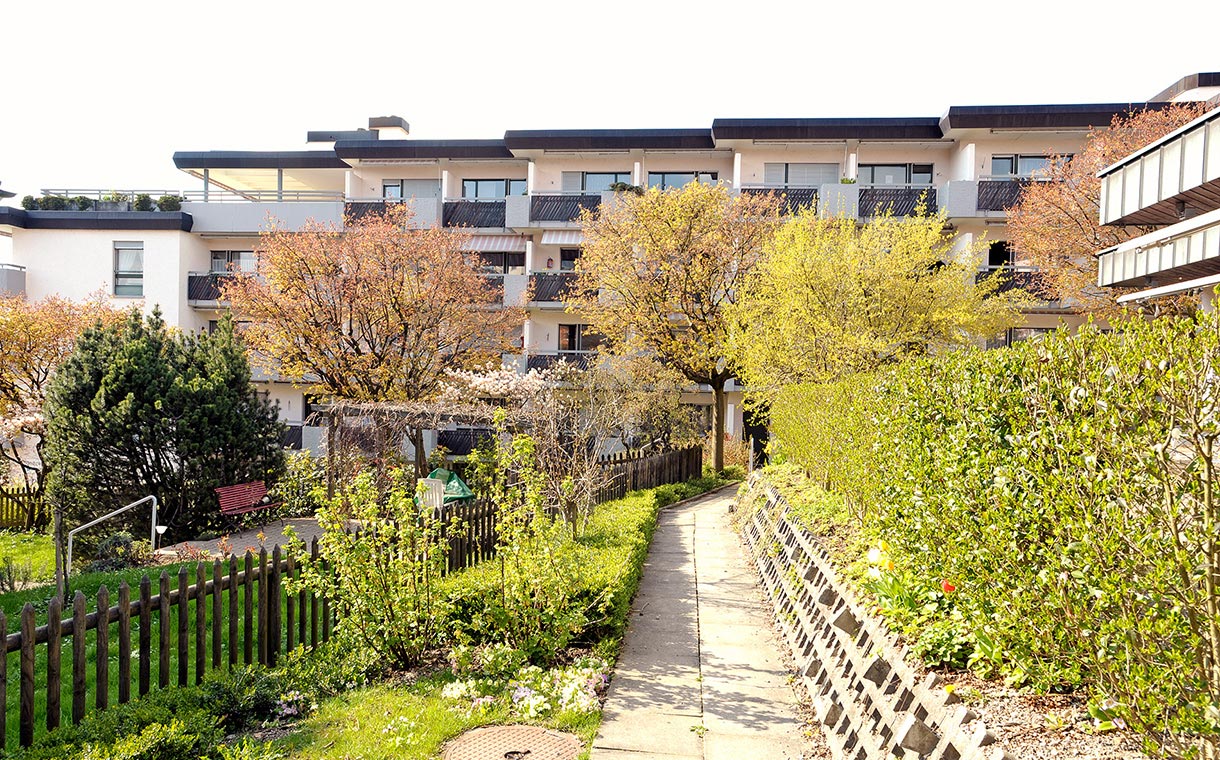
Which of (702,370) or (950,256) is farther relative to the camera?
(950,256)

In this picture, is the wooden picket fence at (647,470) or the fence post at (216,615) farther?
the wooden picket fence at (647,470)

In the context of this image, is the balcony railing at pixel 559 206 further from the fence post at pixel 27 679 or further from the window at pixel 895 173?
the fence post at pixel 27 679

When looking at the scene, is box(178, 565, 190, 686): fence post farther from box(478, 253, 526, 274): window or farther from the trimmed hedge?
box(478, 253, 526, 274): window

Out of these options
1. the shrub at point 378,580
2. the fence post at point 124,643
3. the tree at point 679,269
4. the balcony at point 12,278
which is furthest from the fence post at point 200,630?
the balcony at point 12,278

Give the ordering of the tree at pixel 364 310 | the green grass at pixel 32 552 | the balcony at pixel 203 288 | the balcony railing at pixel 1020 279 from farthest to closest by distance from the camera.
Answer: the balcony at pixel 203 288 < the balcony railing at pixel 1020 279 < the tree at pixel 364 310 < the green grass at pixel 32 552

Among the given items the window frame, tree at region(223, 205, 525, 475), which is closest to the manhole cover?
tree at region(223, 205, 525, 475)

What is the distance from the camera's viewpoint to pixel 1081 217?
2316cm

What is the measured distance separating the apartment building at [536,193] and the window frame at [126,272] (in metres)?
0.06

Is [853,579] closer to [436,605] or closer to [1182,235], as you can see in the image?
[436,605]

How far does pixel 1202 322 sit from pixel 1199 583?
3.69 ft

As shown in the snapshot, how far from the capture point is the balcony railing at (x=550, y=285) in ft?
100

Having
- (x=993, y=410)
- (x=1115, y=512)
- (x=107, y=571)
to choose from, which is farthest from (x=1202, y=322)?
(x=107, y=571)

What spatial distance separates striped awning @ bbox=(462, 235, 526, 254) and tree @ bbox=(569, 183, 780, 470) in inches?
320

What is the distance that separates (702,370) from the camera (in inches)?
998
